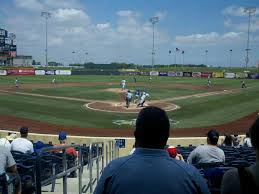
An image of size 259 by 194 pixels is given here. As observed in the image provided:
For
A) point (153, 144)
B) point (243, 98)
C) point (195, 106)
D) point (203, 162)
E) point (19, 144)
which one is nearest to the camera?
point (153, 144)

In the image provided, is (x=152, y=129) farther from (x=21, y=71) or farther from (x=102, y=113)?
(x=21, y=71)

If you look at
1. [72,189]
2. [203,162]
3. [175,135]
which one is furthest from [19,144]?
[175,135]

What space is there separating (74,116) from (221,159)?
82.1ft

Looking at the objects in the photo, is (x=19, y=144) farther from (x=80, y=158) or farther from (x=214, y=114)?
(x=214, y=114)

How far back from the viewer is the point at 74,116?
102ft

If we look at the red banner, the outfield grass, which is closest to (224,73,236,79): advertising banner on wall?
the red banner

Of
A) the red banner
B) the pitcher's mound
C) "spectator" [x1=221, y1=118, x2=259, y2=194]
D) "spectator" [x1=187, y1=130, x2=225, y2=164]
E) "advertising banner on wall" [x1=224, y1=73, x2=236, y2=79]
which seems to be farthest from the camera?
the red banner

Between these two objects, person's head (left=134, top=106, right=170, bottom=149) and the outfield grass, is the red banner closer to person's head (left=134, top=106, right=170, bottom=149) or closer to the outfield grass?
the outfield grass

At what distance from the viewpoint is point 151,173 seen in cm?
292

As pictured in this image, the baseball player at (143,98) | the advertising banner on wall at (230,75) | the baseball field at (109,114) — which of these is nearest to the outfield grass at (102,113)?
the baseball field at (109,114)

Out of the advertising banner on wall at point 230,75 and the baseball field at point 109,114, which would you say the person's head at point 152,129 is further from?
the advertising banner on wall at point 230,75

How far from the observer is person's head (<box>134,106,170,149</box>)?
310 centimetres

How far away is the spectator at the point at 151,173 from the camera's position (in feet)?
9.45

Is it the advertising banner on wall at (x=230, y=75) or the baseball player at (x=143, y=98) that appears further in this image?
the advertising banner on wall at (x=230, y=75)
